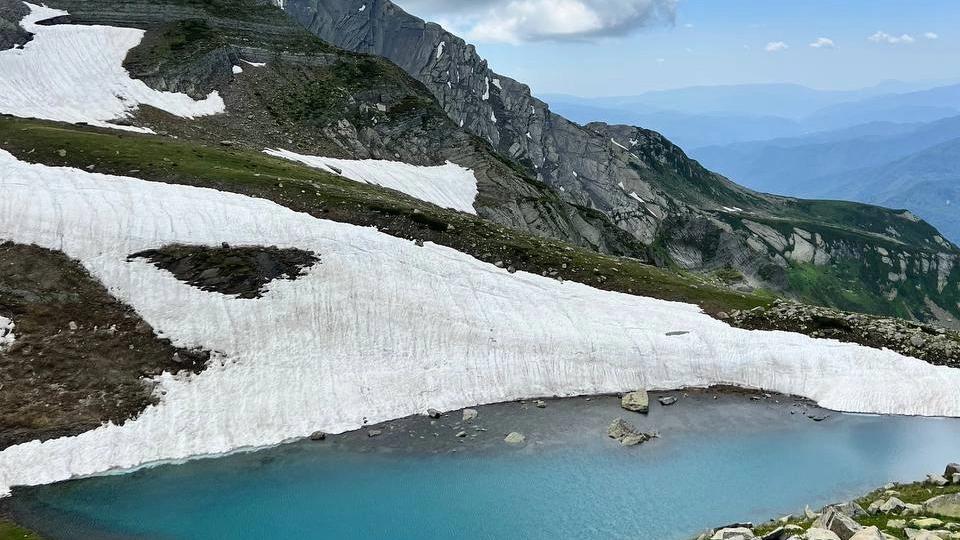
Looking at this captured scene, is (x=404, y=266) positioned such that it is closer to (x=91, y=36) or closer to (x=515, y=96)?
(x=91, y=36)

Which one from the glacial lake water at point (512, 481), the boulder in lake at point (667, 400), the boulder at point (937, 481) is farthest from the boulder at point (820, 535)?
the boulder in lake at point (667, 400)

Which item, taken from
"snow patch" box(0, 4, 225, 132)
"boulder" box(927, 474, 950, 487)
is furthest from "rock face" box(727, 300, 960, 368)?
"snow patch" box(0, 4, 225, 132)

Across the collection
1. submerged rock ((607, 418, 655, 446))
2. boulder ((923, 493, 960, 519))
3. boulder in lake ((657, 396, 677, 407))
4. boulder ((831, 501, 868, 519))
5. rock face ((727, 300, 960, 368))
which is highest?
rock face ((727, 300, 960, 368))

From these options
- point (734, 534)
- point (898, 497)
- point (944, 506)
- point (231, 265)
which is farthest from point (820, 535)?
point (231, 265)

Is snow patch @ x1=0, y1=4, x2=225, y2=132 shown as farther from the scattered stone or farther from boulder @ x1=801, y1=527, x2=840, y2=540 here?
boulder @ x1=801, y1=527, x2=840, y2=540

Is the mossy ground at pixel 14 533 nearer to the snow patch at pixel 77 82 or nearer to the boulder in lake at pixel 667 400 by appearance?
the boulder in lake at pixel 667 400

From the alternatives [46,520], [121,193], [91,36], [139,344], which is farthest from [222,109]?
[46,520]
